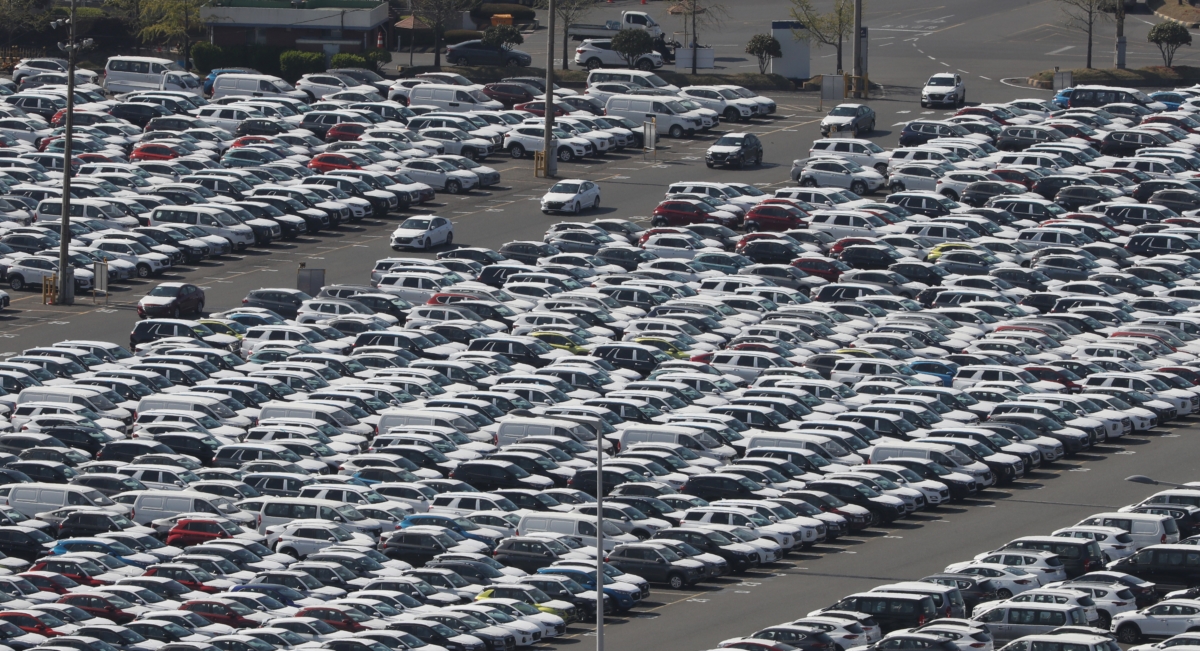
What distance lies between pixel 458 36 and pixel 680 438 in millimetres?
66140

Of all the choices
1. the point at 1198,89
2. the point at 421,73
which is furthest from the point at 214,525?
the point at 1198,89

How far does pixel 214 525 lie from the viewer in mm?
56312

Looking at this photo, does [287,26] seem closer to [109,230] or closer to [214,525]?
[109,230]

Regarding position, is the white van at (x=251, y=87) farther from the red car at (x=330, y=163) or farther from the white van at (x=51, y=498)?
the white van at (x=51, y=498)

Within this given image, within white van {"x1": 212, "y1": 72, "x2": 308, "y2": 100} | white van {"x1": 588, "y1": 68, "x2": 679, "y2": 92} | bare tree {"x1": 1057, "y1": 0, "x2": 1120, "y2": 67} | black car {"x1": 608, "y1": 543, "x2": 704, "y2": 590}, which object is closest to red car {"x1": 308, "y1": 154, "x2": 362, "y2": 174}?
white van {"x1": 212, "y1": 72, "x2": 308, "y2": 100}

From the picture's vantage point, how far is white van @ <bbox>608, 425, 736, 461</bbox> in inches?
2539

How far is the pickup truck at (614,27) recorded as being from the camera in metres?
124

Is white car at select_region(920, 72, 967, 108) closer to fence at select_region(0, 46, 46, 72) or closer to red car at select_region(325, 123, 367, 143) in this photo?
red car at select_region(325, 123, 367, 143)

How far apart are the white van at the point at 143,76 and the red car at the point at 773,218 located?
34.2m

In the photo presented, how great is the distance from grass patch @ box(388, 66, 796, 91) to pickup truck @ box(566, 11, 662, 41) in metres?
6.68

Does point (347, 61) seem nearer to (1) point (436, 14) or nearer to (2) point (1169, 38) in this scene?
(1) point (436, 14)

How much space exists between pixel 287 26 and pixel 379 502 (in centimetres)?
6533

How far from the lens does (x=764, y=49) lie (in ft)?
384

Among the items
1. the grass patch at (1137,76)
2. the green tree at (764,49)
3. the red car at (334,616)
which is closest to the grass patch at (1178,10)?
the grass patch at (1137,76)
